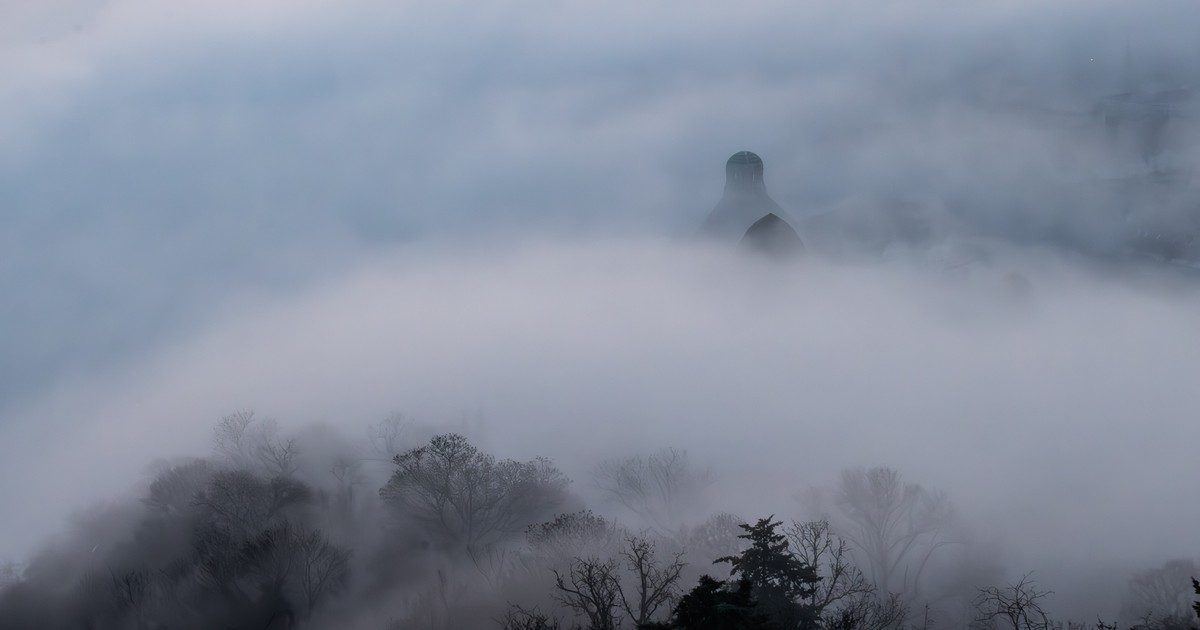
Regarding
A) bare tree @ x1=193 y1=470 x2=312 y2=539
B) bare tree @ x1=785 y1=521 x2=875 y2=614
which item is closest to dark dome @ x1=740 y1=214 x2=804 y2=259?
bare tree @ x1=785 y1=521 x2=875 y2=614

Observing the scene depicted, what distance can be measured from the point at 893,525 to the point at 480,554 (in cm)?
2455

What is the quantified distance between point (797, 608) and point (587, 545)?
16723mm

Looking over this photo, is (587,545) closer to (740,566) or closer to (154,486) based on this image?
(740,566)

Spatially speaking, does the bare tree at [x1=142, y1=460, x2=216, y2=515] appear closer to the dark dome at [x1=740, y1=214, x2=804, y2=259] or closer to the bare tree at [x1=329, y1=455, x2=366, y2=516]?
the bare tree at [x1=329, y1=455, x2=366, y2=516]

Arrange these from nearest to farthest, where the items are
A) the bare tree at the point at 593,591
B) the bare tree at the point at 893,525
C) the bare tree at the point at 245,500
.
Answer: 1. the bare tree at the point at 593,591
2. the bare tree at the point at 893,525
3. the bare tree at the point at 245,500

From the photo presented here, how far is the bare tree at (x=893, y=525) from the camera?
58.0m

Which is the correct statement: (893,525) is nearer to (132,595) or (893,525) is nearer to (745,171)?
(132,595)

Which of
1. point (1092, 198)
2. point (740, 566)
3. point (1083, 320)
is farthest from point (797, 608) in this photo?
point (1092, 198)

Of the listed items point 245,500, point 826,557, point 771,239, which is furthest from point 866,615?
point 771,239

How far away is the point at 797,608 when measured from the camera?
39.3 m

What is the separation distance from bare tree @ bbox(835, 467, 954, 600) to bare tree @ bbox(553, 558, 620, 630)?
16.6m

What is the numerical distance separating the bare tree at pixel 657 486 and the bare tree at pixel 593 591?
12904 millimetres

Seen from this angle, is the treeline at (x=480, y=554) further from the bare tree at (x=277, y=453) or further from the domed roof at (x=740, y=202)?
the domed roof at (x=740, y=202)

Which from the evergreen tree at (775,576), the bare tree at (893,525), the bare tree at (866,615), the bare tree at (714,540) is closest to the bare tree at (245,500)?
the bare tree at (714,540)
